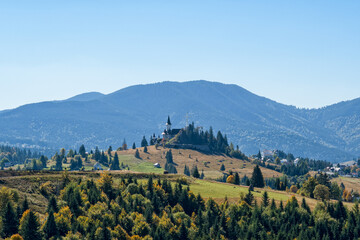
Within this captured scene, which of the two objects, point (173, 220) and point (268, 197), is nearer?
point (173, 220)

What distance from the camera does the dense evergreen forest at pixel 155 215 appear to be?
128 metres

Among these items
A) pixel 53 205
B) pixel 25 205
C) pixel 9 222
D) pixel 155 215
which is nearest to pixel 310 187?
pixel 155 215

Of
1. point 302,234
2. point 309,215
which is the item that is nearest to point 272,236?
point 302,234

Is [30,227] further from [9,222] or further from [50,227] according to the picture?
[9,222]

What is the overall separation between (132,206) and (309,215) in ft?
176

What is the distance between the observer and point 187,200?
16388 centimetres

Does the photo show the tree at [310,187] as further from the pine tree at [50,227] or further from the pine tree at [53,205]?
the pine tree at [50,227]

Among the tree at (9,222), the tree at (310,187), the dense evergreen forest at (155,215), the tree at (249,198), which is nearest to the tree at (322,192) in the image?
the tree at (310,187)

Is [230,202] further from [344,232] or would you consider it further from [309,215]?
[344,232]

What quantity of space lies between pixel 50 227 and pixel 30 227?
587 centimetres

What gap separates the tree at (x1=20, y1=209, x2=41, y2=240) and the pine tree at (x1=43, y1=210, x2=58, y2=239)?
2.65 metres

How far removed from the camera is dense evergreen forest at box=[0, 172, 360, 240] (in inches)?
5059

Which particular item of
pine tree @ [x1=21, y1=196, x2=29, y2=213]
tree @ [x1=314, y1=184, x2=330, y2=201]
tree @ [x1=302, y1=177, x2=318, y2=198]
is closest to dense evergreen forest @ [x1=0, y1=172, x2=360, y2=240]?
pine tree @ [x1=21, y1=196, x2=29, y2=213]

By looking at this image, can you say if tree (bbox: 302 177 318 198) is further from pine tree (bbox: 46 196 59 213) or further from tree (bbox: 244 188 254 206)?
pine tree (bbox: 46 196 59 213)
